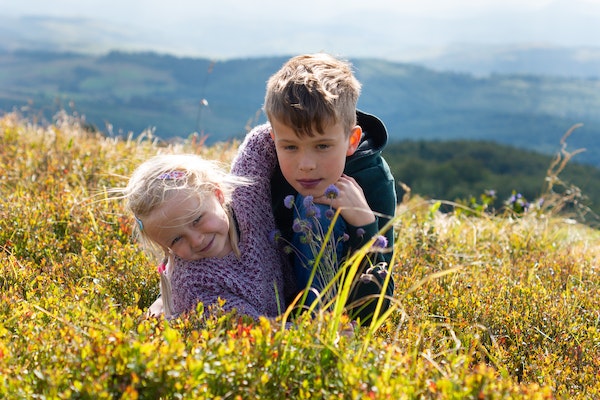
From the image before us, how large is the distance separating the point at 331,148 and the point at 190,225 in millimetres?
992

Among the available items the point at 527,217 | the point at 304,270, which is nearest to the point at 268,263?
the point at 304,270

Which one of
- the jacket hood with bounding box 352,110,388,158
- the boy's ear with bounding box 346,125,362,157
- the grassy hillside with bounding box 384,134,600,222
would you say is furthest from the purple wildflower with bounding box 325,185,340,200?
the grassy hillside with bounding box 384,134,600,222

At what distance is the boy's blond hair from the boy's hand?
13.4 inches

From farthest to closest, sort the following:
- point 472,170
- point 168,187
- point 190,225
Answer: point 472,170 < point 190,225 < point 168,187

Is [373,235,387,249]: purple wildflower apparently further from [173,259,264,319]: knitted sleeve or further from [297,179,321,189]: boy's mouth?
[173,259,264,319]: knitted sleeve

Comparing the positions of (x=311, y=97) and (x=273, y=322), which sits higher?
(x=311, y=97)

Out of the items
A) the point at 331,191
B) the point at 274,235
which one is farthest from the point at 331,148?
the point at 274,235

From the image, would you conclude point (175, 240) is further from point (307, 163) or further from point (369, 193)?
point (369, 193)

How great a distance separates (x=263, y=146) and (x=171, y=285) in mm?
1228

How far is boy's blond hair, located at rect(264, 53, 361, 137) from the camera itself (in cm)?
345

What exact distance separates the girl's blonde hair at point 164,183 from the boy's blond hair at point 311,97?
2.03 ft

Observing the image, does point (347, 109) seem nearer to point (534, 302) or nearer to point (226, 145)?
point (534, 302)

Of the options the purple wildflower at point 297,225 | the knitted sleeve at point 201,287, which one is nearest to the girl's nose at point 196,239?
the knitted sleeve at point 201,287

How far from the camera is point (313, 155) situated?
358cm
